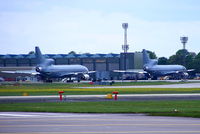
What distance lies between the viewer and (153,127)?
80.8 ft

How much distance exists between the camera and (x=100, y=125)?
25.7 metres

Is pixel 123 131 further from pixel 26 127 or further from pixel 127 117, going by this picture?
pixel 127 117

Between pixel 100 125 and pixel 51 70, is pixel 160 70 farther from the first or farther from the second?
pixel 100 125

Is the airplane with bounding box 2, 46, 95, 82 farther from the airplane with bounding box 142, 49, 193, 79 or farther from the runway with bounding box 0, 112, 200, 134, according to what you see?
the runway with bounding box 0, 112, 200, 134

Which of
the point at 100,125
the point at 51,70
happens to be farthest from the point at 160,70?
the point at 100,125

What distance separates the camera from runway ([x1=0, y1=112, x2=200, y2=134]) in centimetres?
2316

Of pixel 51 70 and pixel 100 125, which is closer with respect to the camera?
pixel 100 125

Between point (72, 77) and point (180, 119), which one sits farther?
point (72, 77)

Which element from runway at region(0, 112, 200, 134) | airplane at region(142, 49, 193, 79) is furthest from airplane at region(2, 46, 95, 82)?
runway at region(0, 112, 200, 134)

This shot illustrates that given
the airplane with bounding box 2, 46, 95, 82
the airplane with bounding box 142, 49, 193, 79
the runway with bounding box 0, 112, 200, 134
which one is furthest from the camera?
the airplane with bounding box 142, 49, 193, 79

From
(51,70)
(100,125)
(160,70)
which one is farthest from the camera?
(160,70)

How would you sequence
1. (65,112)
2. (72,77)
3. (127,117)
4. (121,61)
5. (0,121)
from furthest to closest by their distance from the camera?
1. (121,61)
2. (72,77)
3. (65,112)
4. (127,117)
5. (0,121)

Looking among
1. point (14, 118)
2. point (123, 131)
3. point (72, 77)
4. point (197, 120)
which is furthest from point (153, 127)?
point (72, 77)

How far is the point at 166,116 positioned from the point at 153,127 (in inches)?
263
